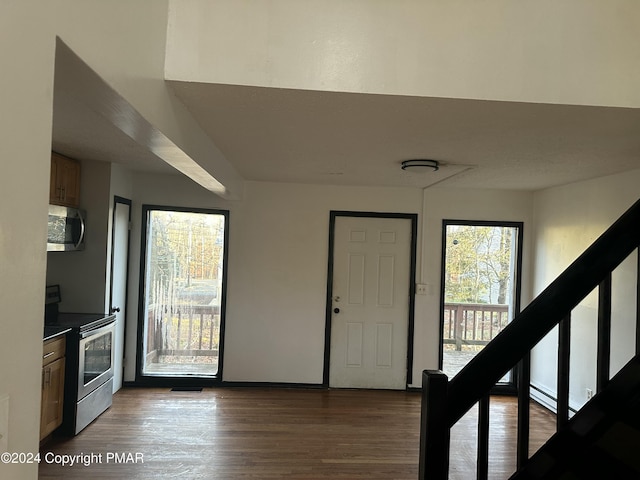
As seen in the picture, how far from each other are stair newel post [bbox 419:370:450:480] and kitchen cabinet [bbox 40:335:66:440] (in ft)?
9.65

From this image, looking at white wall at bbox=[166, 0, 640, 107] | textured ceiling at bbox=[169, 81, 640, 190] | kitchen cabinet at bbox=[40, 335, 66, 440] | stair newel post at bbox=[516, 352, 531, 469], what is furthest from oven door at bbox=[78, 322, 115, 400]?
stair newel post at bbox=[516, 352, 531, 469]

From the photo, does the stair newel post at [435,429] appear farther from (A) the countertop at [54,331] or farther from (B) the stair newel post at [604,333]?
(A) the countertop at [54,331]

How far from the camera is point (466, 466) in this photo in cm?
325

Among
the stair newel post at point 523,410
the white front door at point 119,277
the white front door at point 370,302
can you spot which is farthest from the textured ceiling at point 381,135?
the stair newel post at point 523,410

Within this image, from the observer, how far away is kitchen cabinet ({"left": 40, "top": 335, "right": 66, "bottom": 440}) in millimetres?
3184

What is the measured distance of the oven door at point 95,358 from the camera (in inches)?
140

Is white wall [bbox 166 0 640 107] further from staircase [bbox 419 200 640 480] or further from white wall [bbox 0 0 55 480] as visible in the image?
white wall [bbox 0 0 55 480]

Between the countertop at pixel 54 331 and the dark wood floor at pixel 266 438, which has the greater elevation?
the countertop at pixel 54 331

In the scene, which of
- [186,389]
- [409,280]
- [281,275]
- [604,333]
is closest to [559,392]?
[604,333]

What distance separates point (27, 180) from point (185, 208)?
404cm

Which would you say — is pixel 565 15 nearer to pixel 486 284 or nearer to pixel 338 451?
pixel 338 451

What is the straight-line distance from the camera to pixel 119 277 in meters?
4.50

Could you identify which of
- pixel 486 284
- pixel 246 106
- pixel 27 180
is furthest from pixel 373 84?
pixel 486 284

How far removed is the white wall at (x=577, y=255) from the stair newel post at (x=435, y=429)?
9.14ft
